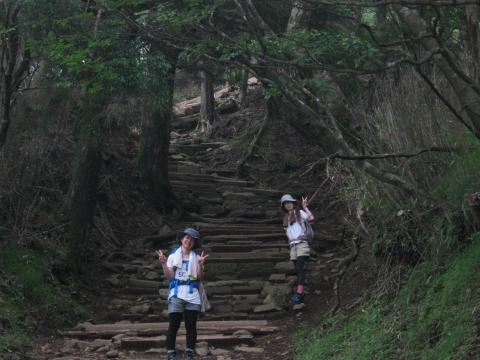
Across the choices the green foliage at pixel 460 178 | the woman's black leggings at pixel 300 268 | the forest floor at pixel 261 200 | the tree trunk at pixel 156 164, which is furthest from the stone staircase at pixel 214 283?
the green foliage at pixel 460 178

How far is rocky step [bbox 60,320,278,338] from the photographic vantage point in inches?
410

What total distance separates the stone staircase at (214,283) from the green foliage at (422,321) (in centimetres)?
159

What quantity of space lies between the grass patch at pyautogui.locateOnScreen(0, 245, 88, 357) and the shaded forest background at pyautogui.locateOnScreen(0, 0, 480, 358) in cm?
3

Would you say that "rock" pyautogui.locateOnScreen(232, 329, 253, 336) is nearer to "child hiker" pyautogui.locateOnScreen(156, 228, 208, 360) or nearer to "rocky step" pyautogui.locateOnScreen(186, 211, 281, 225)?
"child hiker" pyautogui.locateOnScreen(156, 228, 208, 360)

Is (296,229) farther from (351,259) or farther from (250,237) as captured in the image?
(250,237)

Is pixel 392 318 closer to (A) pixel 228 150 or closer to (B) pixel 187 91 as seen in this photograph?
(A) pixel 228 150

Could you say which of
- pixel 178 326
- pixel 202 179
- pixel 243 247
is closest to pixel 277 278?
pixel 243 247

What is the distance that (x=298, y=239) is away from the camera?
1142 centimetres

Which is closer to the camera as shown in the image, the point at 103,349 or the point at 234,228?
the point at 103,349

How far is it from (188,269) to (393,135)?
9.62 feet

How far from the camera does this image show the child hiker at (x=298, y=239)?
37.1 ft

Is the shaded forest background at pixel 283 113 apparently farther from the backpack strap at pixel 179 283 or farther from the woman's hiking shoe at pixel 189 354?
the backpack strap at pixel 179 283

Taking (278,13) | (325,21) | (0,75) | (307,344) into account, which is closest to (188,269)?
(307,344)

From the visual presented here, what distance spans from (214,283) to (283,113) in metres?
3.40
